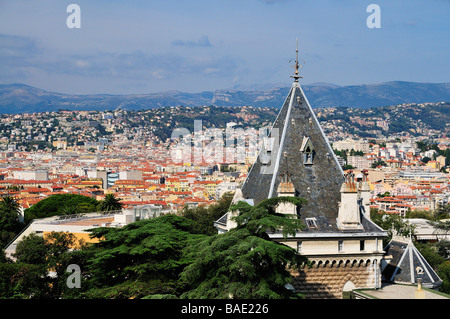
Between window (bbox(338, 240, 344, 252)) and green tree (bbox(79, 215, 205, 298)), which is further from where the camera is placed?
window (bbox(338, 240, 344, 252))

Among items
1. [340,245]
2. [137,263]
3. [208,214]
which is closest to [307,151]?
[340,245]

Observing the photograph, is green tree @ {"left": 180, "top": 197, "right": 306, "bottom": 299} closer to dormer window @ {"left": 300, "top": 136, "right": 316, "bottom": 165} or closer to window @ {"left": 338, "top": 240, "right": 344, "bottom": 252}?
window @ {"left": 338, "top": 240, "right": 344, "bottom": 252}

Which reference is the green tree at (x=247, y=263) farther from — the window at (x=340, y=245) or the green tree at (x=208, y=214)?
the green tree at (x=208, y=214)

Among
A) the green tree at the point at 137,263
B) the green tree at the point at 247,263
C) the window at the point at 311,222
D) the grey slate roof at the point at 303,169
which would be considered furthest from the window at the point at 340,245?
the green tree at the point at 137,263

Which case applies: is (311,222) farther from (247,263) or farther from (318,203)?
(247,263)

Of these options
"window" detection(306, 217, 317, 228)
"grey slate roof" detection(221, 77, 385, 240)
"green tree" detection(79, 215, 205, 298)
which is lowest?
"green tree" detection(79, 215, 205, 298)

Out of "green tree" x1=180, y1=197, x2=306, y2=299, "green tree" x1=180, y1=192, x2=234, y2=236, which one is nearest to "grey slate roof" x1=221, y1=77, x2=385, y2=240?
"green tree" x1=180, y1=197, x2=306, y2=299
